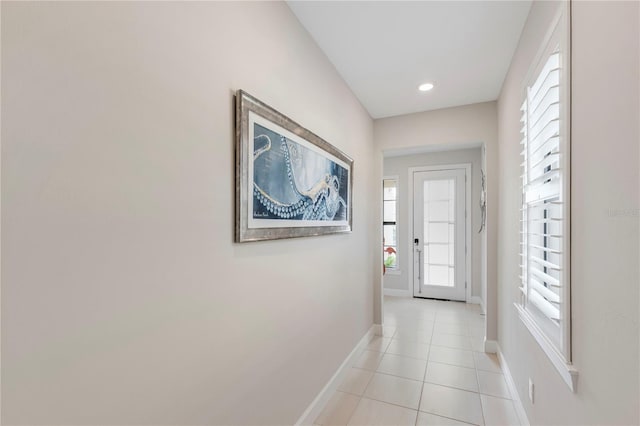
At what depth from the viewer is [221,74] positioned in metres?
1.29

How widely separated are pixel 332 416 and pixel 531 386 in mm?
1260

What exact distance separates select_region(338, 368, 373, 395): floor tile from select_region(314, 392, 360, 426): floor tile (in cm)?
7

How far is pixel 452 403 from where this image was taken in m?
2.23

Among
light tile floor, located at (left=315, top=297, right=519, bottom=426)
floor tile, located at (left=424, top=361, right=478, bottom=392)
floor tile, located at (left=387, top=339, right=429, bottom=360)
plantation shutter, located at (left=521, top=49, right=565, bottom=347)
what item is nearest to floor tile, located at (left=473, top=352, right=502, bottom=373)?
light tile floor, located at (left=315, top=297, right=519, bottom=426)

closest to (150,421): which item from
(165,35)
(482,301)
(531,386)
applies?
(165,35)

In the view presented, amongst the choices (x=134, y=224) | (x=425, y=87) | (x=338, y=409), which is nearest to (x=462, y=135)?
(x=425, y=87)

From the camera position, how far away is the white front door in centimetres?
497

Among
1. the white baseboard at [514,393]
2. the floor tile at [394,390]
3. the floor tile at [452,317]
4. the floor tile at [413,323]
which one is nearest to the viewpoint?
the white baseboard at [514,393]

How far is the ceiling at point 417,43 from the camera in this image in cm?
182

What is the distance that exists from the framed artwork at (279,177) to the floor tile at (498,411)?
66.0 inches

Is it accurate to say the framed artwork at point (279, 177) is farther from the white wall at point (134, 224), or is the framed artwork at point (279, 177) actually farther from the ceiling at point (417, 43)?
the ceiling at point (417, 43)

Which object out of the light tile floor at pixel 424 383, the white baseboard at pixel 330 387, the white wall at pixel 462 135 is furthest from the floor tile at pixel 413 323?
the white wall at pixel 462 135

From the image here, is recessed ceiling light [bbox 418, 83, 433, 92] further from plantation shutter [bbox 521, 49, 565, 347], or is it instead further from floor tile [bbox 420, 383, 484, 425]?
floor tile [bbox 420, 383, 484, 425]

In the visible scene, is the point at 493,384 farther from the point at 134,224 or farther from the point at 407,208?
the point at 407,208
